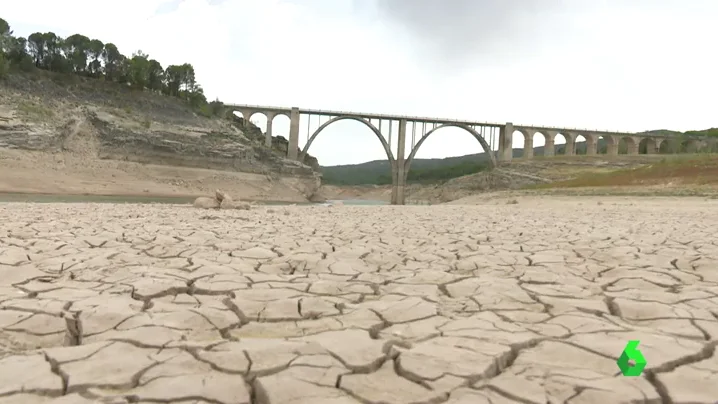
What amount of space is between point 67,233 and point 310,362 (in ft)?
15.2

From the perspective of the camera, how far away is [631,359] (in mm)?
1726

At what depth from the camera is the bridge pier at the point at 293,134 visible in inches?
1916

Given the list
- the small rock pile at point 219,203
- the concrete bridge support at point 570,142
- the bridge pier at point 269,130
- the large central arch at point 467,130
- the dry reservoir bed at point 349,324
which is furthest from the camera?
the concrete bridge support at point 570,142

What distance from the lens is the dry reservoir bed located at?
155 centimetres

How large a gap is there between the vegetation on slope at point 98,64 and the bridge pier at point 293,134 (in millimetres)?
7634

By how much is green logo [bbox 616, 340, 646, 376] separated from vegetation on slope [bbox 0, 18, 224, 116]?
Answer: 139 ft

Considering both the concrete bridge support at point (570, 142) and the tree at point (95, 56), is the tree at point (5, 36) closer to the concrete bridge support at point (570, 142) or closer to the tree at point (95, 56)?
the tree at point (95, 56)

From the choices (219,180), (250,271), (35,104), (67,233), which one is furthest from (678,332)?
(35,104)

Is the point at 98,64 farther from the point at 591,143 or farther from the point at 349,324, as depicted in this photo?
the point at 591,143

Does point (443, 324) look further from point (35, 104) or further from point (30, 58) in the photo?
point (30, 58)

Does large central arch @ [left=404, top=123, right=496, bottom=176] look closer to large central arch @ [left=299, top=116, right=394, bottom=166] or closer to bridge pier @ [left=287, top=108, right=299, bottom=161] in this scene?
large central arch @ [left=299, top=116, right=394, bottom=166]

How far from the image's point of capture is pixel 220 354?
1803mm

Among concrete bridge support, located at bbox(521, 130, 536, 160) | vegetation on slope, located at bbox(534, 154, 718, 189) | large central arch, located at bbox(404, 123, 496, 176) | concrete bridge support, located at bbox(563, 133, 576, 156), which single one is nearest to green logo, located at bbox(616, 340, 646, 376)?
vegetation on slope, located at bbox(534, 154, 718, 189)

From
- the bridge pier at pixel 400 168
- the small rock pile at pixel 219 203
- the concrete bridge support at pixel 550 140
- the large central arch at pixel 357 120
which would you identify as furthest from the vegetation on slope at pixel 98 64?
the concrete bridge support at pixel 550 140
